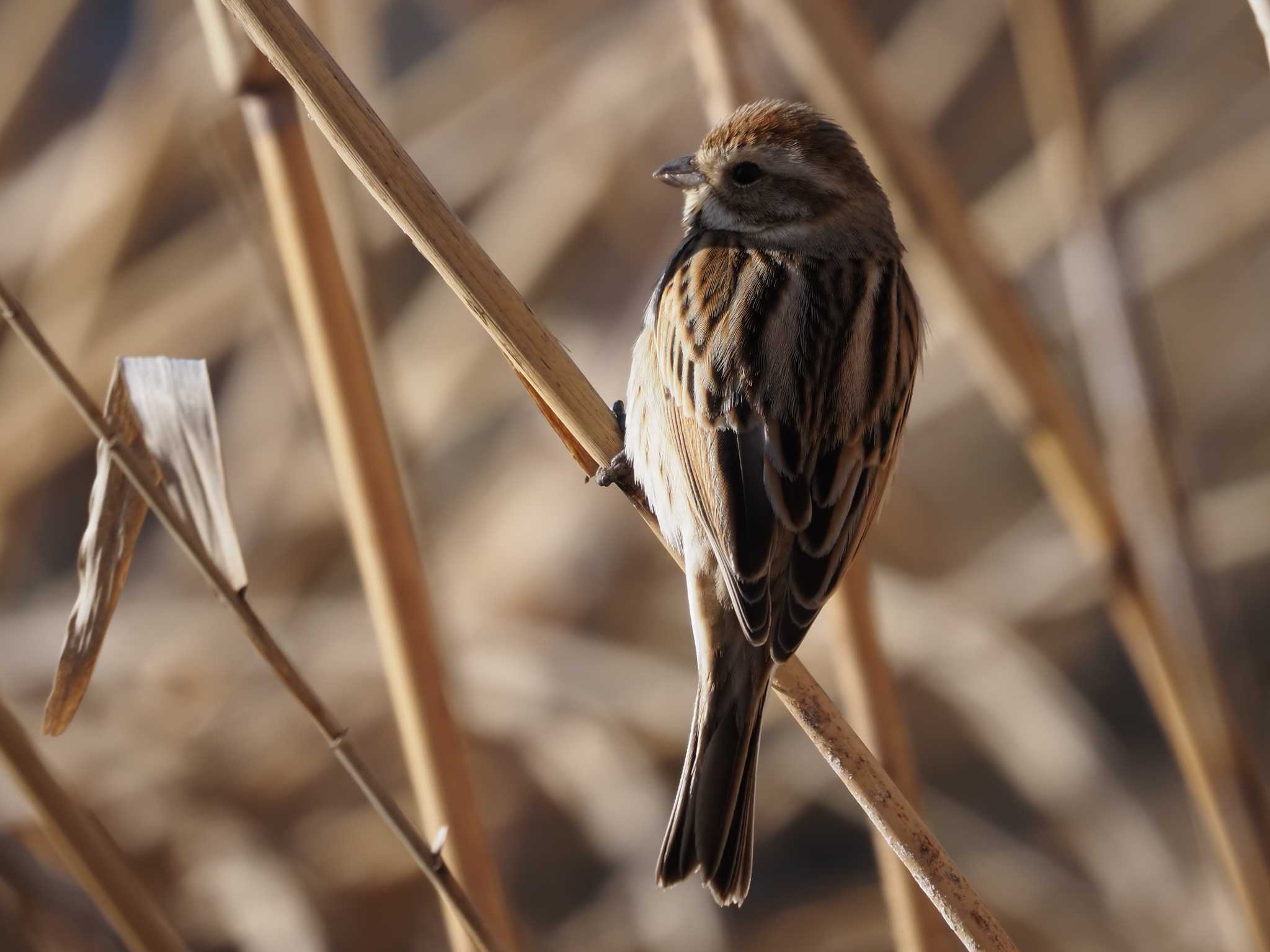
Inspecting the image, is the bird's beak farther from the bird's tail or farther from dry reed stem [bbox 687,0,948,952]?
the bird's tail

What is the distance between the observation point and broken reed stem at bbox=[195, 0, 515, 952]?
1.46 metres

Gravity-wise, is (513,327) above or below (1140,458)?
above

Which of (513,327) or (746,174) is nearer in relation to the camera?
(513,327)

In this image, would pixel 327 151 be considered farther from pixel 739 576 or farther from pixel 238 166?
pixel 739 576

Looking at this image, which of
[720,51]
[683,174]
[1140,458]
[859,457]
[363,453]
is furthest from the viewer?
[1140,458]

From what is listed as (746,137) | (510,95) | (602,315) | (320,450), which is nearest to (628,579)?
(602,315)

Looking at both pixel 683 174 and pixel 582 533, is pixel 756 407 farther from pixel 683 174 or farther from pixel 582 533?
pixel 582 533

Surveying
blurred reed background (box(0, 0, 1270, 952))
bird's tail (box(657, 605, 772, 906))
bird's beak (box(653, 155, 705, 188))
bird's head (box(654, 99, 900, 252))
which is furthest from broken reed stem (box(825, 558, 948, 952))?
blurred reed background (box(0, 0, 1270, 952))

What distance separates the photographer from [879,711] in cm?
177

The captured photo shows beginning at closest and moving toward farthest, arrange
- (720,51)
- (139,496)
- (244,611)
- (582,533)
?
(244,611) → (139,496) → (720,51) → (582,533)

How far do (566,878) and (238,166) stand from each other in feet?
7.75

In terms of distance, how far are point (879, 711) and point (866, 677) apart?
2.0 inches

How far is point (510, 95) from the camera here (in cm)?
366

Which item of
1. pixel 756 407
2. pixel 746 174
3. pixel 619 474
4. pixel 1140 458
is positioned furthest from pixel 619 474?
pixel 1140 458
